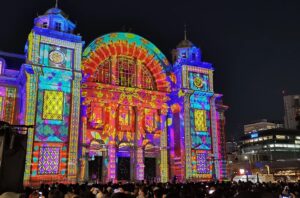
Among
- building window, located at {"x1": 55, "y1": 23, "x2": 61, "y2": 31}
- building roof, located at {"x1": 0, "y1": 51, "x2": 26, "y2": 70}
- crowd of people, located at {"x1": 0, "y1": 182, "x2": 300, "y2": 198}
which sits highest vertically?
building window, located at {"x1": 55, "y1": 23, "x2": 61, "y2": 31}

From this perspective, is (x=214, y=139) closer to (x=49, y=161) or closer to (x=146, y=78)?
(x=146, y=78)

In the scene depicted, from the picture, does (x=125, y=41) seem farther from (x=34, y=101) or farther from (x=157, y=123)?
(x=34, y=101)

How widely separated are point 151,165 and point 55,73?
14.8 meters

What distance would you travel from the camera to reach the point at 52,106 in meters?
29.4

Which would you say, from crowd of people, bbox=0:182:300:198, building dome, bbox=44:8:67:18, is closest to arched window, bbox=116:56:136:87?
building dome, bbox=44:8:67:18

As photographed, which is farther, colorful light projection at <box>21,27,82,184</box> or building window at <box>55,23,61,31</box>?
building window at <box>55,23,61,31</box>

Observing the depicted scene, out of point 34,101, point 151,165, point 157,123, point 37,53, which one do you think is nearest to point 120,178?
point 151,165

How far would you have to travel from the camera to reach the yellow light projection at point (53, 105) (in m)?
29.1

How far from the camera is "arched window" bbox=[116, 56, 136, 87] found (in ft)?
118

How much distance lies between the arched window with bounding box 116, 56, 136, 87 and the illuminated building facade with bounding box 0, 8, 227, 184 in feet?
0.36

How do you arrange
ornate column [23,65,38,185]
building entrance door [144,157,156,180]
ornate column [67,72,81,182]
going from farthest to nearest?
building entrance door [144,157,156,180] < ornate column [67,72,81,182] < ornate column [23,65,38,185]

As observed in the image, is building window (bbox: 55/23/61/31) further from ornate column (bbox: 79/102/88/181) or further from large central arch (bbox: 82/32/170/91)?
ornate column (bbox: 79/102/88/181)

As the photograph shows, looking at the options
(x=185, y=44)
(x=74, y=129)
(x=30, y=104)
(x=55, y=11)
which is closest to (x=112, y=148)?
(x=74, y=129)

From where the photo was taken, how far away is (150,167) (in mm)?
37031
